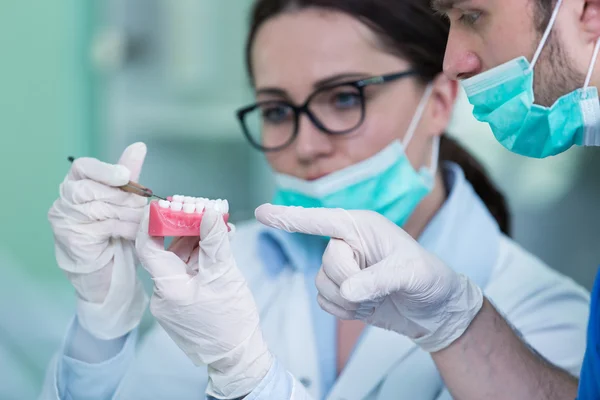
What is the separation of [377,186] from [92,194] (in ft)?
1.74

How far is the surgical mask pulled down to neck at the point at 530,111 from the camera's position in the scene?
0.88 meters

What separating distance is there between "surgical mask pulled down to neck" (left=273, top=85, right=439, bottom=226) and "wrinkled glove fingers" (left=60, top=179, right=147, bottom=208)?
0.38 m

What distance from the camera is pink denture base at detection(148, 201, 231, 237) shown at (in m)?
0.87

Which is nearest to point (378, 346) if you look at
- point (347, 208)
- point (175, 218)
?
point (347, 208)

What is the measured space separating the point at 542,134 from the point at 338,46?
1.57 feet

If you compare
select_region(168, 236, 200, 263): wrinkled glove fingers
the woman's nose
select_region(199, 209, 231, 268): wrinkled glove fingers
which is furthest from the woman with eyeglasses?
select_region(199, 209, 231, 268): wrinkled glove fingers

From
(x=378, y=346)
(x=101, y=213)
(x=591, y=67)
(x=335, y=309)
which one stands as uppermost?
(x=591, y=67)

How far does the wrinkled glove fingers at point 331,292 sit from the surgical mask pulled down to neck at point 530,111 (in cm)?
32

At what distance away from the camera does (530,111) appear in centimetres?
91

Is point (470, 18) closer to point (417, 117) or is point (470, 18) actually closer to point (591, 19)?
point (591, 19)

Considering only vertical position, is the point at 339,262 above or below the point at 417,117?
below

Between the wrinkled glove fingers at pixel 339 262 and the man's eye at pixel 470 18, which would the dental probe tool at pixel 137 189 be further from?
the man's eye at pixel 470 18

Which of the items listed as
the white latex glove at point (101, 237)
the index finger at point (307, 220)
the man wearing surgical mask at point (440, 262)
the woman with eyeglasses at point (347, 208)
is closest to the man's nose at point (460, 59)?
the man wearing surgical mask at point (440, 262)

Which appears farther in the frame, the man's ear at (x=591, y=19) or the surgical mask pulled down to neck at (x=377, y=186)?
the surgical mask pulled down to neck at (x=377, y=186)
